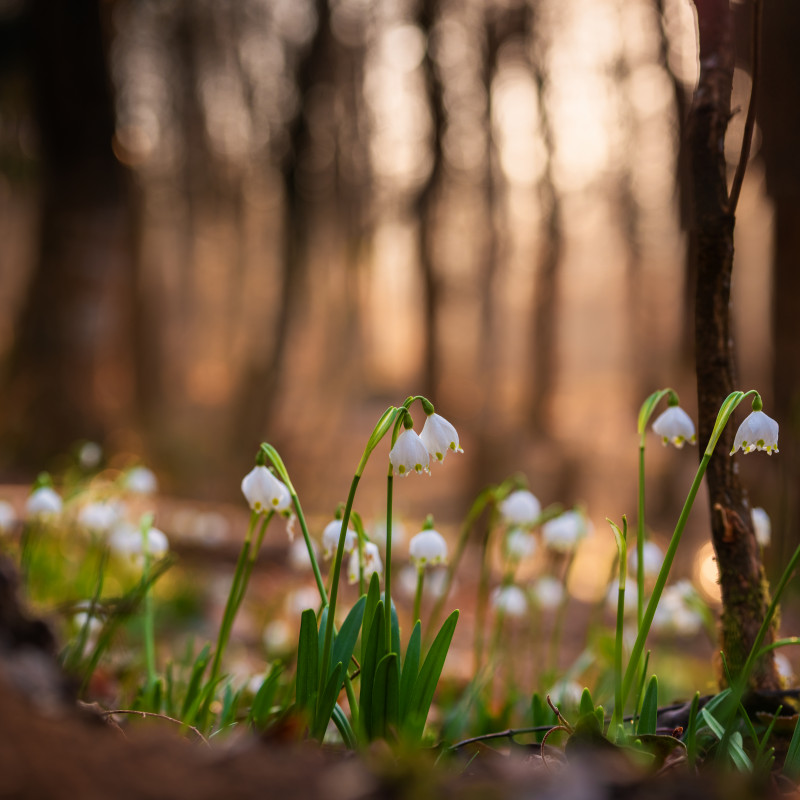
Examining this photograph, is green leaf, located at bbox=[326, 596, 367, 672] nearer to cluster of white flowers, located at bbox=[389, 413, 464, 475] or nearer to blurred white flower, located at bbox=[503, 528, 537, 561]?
cluster of white flowers, located at bbox=[389, 413, 464, 475]

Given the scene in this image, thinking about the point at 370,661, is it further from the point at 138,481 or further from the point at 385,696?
the point at 138,481

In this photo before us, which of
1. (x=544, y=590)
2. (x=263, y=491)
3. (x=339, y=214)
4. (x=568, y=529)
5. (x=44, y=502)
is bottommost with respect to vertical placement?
(x=544, y=590)

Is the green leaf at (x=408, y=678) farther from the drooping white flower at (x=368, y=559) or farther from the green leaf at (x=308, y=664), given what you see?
the drooping white flower at (x=368, y=559)

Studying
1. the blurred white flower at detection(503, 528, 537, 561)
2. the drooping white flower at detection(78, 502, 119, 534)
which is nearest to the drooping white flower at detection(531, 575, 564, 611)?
the blurred white flower at detection(503, 528, 537, 561)

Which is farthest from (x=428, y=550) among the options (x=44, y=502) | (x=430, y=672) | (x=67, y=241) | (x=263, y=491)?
(x=67, y=241)

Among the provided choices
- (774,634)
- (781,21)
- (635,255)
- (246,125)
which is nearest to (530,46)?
(635,255)

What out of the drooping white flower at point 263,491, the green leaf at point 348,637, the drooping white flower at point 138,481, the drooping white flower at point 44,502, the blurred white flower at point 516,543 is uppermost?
the drooping white flower at point 263,491

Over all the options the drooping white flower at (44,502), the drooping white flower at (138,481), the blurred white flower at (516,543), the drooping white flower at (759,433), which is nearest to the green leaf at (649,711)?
the drooping white flower at (759,433)
